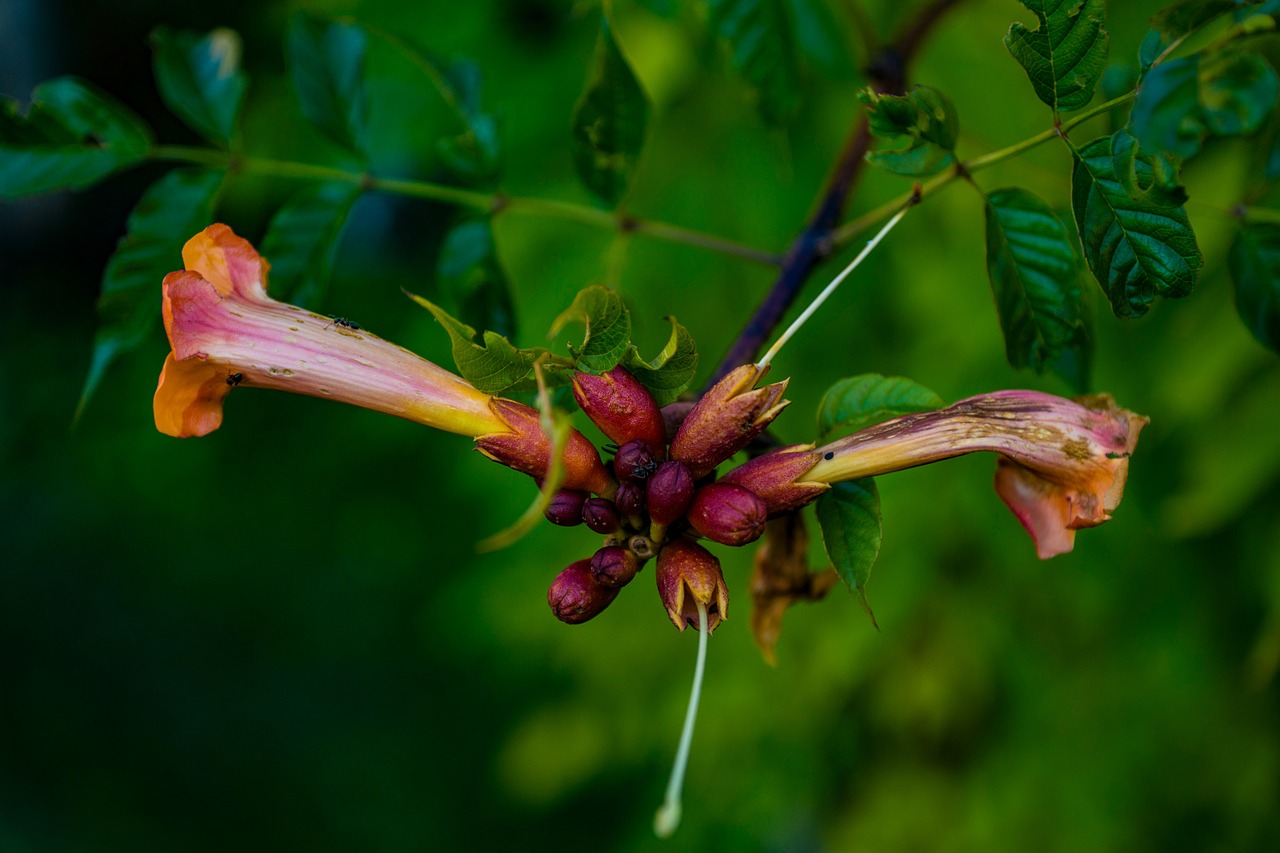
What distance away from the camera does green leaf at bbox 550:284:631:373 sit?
108cm

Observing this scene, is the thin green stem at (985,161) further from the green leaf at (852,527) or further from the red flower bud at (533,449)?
the red flower bud at (533,449)

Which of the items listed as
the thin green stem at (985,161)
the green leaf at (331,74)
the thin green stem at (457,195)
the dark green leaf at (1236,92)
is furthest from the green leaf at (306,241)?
the dark green leaf at (1236,92)

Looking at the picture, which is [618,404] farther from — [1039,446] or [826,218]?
[826,218]

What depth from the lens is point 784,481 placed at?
1.13 meters

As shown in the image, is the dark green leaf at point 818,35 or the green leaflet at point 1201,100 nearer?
the green leaflet at point 1201,100

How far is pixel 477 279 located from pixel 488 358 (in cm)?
57

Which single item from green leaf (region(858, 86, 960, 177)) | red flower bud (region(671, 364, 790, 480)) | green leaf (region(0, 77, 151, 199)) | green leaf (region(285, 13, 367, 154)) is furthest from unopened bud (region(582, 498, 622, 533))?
green leaf (region(0, 77, 151, 199))

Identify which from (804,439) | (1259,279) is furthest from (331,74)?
(804,439)

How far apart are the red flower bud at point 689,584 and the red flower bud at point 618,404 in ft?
0.44

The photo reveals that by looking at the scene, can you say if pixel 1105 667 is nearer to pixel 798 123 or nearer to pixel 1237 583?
pixel 1237 583

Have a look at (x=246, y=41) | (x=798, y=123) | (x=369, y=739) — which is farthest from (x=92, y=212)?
(x=798, y=123)

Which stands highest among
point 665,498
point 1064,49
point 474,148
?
point 1064,49

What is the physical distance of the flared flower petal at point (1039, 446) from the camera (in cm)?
110

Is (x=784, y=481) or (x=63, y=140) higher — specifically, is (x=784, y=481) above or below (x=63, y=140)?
below
